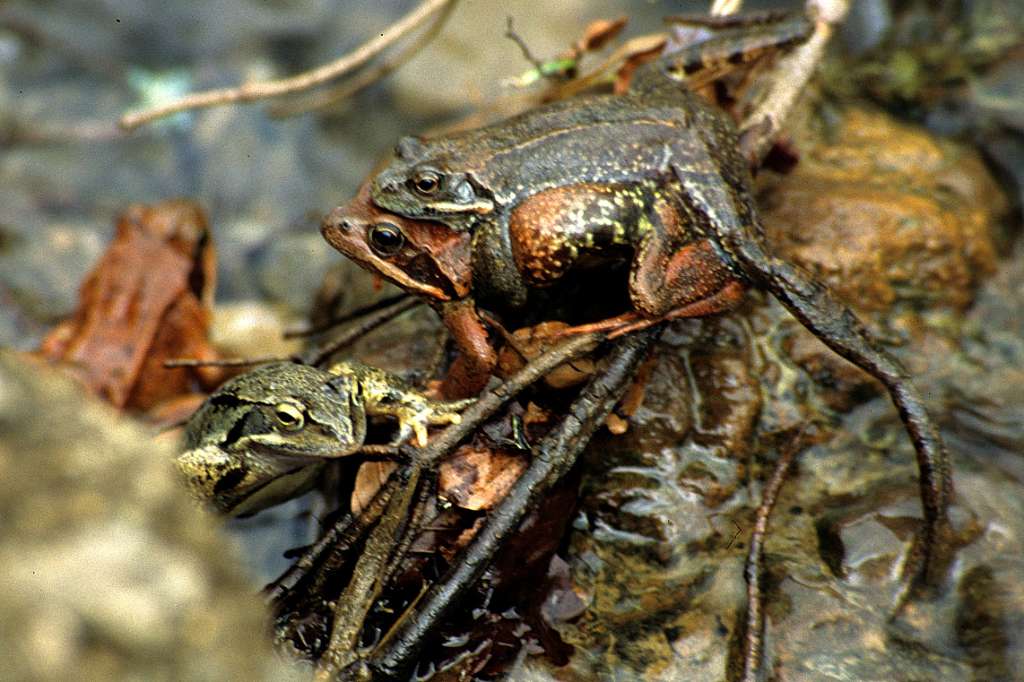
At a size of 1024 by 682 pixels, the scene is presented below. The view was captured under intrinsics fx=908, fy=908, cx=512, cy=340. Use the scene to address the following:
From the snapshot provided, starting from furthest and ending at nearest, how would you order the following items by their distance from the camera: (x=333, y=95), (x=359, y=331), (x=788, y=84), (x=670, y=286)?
1. (x=333, y=95)
2. (x=788, y=84)
3. (x=359, y=331)
4. (x=670, y=286)

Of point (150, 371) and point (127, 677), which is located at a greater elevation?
point (127, 677)

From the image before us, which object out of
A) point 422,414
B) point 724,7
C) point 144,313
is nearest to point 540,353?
point 422,414

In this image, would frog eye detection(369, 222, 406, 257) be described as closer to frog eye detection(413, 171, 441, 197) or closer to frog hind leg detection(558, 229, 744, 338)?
frog eye detection(413, 171, 441, 197)

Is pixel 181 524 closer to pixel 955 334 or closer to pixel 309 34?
pixel 955 334

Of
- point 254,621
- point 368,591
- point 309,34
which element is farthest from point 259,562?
point 309,34

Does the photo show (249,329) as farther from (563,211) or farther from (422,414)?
(563,211)

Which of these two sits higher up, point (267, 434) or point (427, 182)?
point (427, 182)
